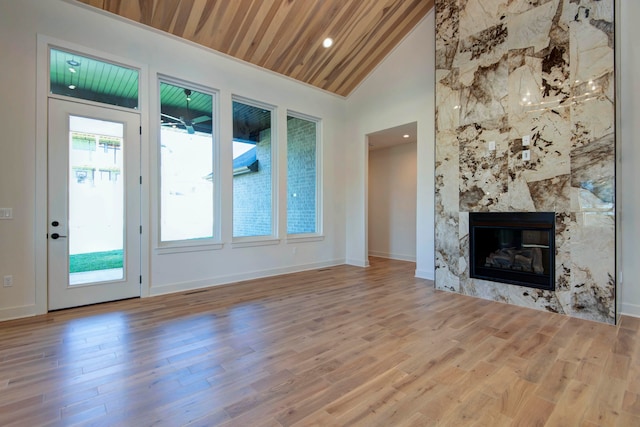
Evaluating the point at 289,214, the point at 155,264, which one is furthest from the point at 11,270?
the point at 289,214

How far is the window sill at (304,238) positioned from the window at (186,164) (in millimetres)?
1528

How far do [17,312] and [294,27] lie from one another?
510 centimetres

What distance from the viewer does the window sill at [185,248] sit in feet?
14.1

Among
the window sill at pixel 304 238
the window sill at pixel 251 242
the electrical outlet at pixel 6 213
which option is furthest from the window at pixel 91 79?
the window sill at pixel 304 238

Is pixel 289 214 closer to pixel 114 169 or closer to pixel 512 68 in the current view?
pixel 114 169

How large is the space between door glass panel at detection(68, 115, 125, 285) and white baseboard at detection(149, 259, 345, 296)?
1.92ft

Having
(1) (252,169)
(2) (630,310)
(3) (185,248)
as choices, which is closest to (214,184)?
(1) (252,169)

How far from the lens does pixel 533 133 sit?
143 inches

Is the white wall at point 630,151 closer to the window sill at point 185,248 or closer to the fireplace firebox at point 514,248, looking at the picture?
the fireplace firebox at point 514,248

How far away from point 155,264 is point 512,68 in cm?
535

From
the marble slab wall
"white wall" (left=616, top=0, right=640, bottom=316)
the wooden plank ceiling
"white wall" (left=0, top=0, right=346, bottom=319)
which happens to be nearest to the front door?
"white wall" (left=0, top=0, right=346, bottom=319)

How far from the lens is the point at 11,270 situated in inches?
131

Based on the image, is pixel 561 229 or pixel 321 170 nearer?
pixel 561 229

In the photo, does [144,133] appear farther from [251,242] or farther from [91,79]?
[251,242]
